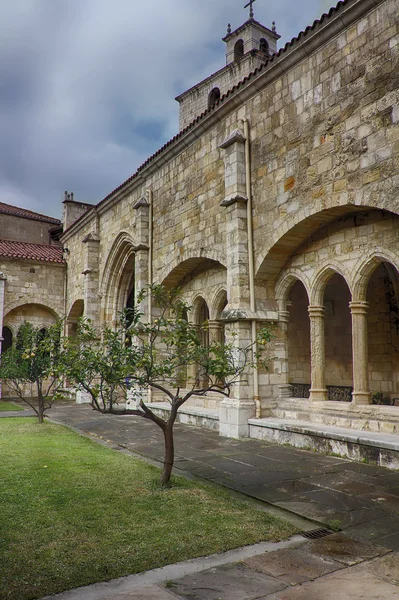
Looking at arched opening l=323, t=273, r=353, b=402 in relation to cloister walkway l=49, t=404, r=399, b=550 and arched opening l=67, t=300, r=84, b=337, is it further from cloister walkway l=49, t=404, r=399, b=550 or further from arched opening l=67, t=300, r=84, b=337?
arched opening l=67, t=300, r=84, b=337

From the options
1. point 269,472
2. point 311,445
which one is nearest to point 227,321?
point 311,445

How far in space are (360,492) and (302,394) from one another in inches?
247

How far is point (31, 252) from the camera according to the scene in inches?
752

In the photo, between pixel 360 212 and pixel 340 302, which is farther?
pixel 340 302

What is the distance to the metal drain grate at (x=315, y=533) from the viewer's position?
362cm

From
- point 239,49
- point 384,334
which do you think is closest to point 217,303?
point 384,334

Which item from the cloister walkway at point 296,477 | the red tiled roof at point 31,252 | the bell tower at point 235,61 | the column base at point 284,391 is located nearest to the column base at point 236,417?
the cloister walkway at point 296,477

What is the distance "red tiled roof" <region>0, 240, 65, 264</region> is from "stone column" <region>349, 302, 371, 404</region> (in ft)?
46.4

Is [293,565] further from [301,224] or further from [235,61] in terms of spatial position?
[235,61]

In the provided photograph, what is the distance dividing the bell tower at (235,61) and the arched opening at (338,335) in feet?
41.4

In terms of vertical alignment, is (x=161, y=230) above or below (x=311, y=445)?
above

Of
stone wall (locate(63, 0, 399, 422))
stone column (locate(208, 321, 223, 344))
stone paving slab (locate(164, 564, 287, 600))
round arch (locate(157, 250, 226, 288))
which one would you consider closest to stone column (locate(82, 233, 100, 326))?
round arch (locate(157, 250, 226, 288))

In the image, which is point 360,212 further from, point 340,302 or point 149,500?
point 149,500

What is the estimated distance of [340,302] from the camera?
10906 mm
